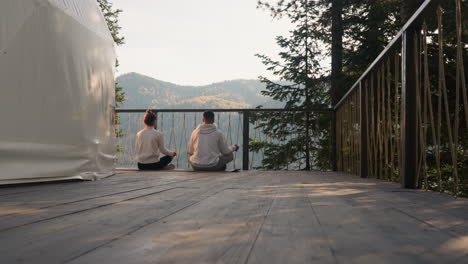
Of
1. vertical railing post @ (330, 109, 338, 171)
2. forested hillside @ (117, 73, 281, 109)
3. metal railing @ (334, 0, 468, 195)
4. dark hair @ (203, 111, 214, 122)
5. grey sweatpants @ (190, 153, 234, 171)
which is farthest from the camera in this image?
forested hillside @ (117, 73, 281, 109)

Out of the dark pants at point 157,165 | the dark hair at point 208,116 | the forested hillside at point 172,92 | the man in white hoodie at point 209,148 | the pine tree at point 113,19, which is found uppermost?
the forested hillside at point 172,92

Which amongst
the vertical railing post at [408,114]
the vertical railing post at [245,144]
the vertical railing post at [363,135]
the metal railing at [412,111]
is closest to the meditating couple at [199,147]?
the vertical railing post at [245,144]

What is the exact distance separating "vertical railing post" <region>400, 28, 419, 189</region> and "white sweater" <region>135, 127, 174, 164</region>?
3152mm

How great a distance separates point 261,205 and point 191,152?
3434mm

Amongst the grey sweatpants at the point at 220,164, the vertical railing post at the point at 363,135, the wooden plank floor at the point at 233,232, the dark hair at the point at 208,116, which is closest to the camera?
the wooden plank floor at the point at 233,232

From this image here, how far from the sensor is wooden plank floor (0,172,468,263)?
2.02 ft

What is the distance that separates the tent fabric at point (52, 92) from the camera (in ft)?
6.78

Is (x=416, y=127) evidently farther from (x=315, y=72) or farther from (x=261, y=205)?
(x=315, y=72)

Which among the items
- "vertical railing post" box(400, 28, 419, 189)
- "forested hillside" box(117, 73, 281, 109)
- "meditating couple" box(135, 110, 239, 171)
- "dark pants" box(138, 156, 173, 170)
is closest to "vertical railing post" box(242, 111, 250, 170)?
"meditating couple" box(135, 110, 239, 171)

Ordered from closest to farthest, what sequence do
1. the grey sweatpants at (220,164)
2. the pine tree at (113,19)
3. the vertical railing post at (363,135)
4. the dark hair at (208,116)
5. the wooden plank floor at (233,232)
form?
1. the wooden plank floor at (233,232)
2. the vertical railing post at (363,135)
3. the dark hair at (208,116)
4. the grey sweatpants at (220,164)
5. the pine tree at (113,19)

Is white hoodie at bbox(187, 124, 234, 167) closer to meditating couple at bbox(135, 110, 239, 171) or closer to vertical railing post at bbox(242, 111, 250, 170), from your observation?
meditating couple at bbox(135, 110, 239, 171)

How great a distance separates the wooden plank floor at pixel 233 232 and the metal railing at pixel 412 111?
0.52 meters

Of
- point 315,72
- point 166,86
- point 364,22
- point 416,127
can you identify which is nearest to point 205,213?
point 416,127

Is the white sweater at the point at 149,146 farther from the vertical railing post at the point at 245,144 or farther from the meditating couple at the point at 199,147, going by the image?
the vertical railing post at the point at 245,144
